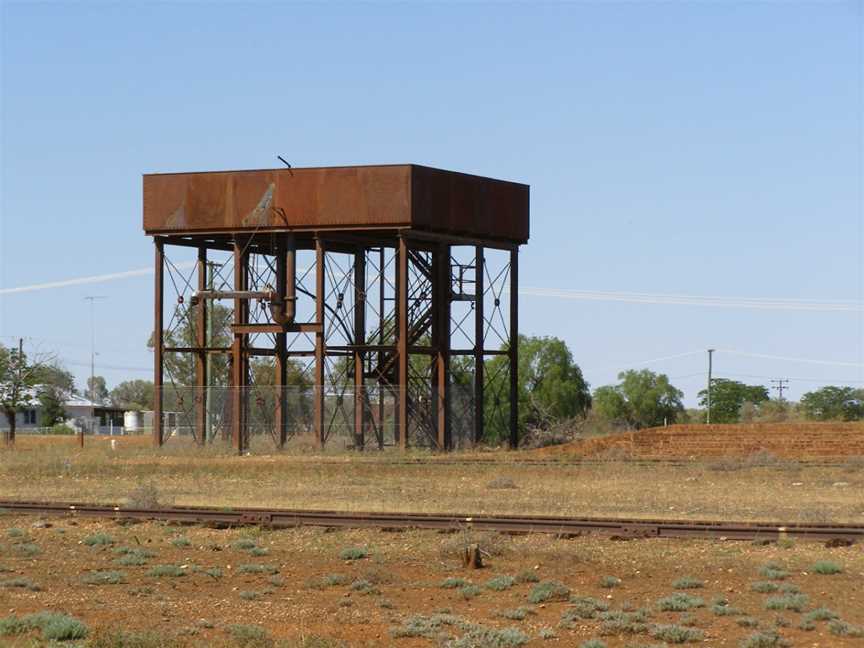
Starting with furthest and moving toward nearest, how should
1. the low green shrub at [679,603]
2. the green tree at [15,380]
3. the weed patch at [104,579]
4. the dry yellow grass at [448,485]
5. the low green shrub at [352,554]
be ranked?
1. the green tree at [15,380]
2. the dry yellow grass at [448,485]
3. the low green shrub at [352,554]
4. the weed patch at [104,579]
5. the low green shrub at [679,603]

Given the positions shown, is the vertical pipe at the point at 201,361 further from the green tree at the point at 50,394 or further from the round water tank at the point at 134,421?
the round water tank at the point at 134,421

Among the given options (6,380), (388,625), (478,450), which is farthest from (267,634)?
(6,380)

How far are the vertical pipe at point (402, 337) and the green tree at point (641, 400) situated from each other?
59.1m

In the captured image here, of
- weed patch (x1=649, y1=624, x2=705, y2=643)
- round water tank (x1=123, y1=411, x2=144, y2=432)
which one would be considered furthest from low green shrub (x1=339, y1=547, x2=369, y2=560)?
round water tank (x1=123, y1=411, x2=144, y2=432)

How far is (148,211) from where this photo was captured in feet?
174

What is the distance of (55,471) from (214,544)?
1946 cm

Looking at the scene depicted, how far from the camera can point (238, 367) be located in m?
52.5

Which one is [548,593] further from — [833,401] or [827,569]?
[833,401]

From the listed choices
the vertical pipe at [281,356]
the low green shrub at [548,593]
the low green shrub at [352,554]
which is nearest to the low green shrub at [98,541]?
Answer: the low green shrub at [352,554]

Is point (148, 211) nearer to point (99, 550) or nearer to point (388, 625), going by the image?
point (99, 550)

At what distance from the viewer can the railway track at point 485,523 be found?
22266 mm

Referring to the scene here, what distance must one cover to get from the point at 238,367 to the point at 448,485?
18.5 m

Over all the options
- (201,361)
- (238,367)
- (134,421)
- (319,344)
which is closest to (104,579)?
(319,344)

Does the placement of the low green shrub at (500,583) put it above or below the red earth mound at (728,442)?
below
